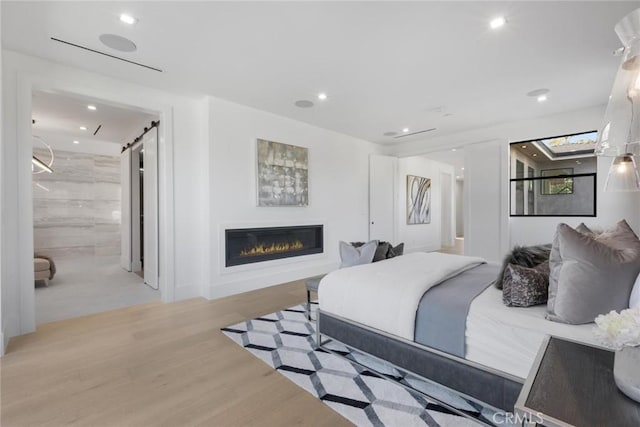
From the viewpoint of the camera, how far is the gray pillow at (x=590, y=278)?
4.47 ft

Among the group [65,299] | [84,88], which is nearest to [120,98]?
[84,88]

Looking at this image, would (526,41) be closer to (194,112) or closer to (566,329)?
(566,329)

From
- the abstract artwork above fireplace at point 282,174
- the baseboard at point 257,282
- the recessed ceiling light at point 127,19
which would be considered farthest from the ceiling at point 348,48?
the baseboard at point 257,282

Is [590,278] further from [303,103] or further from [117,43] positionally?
[117,43]

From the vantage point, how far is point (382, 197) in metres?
6.59

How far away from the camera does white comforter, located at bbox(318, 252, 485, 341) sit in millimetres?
1912

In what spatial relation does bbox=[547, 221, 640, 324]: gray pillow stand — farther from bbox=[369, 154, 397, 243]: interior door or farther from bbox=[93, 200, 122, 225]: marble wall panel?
bbox=[93, 200, 122, 225]: marble wall panel

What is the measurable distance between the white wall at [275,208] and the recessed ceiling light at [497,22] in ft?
10.3

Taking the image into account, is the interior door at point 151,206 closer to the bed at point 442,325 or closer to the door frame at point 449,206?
the bed at point 442,325

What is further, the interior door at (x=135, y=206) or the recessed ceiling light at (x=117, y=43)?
the interior door at (x=135, y=206)

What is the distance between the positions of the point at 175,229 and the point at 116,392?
7.33ft

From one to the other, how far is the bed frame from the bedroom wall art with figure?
572cm

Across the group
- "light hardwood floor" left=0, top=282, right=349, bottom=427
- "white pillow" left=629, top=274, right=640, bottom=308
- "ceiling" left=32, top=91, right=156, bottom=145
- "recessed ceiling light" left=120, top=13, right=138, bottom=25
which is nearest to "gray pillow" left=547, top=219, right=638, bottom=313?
"white pillow" left=629, top=274, right=640, bottom=308

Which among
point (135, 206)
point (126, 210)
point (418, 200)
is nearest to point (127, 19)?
point (135, 206)
